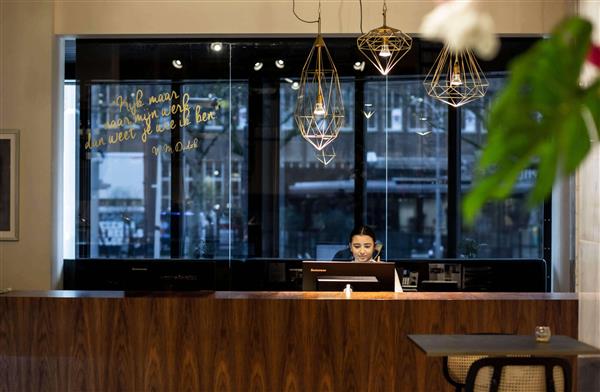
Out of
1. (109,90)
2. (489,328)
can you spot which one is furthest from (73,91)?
(489,328)

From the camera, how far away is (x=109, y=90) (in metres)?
7.63

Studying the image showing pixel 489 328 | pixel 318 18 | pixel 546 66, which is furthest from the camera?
pixel 318 18

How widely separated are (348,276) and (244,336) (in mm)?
782

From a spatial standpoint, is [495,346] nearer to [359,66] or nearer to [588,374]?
[588,374]

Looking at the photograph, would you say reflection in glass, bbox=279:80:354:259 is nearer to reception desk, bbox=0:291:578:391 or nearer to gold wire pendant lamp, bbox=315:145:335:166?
gold wire pendant lamp, bbox=315:145:335:166

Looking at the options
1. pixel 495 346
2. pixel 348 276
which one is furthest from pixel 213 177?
pixel 495 346

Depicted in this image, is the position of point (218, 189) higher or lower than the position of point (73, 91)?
lower

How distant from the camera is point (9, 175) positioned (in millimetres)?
7031

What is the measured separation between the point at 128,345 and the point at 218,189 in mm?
2504

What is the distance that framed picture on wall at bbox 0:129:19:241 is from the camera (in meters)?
7.00

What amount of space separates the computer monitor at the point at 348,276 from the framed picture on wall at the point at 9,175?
2728 millimetres

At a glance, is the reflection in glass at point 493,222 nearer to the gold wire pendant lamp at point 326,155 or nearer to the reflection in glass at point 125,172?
the gold wire pendant lamp at point 326,155

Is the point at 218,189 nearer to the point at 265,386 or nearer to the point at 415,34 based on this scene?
the point at 415,34

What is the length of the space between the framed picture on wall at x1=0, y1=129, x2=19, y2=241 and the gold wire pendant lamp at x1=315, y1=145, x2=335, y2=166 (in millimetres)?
2652
